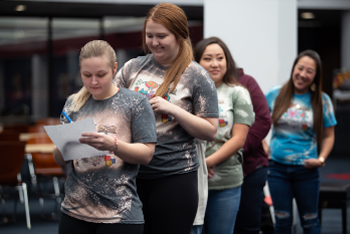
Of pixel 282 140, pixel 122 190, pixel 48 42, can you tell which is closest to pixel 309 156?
pixel 282 140

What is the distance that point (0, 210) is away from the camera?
546 cm

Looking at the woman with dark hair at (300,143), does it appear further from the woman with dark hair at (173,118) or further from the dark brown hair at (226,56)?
the woman with dark hair at (173,118)

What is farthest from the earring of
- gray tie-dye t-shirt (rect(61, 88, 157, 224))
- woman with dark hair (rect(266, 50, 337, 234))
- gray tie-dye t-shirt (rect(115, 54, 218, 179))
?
gray tie-dye t-shirt (rect(61, 88, 157, 224))

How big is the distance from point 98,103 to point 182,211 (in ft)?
1.86

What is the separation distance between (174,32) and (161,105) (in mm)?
312

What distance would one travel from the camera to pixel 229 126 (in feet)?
7.48

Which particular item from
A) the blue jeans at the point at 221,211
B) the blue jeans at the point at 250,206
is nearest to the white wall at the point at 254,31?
the blue jeans at the point at 250,206

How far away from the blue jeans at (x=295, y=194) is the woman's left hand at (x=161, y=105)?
1695 mm

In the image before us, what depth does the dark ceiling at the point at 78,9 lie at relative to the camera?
30.6ft

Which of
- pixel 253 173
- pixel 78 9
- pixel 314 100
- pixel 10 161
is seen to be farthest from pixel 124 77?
pixel 78 9

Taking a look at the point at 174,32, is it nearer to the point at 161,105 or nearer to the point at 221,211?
the point at 161,105

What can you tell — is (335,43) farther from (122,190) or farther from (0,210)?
(122,190)

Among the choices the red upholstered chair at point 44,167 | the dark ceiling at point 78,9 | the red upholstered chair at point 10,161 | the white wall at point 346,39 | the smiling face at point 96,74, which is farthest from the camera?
the white wall at point 346,39

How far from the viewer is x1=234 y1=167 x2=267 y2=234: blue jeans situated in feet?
8.34
